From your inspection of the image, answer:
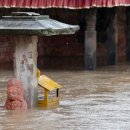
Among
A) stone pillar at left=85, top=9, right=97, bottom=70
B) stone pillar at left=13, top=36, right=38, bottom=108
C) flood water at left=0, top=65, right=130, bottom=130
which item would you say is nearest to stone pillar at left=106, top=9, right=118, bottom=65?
stone pillar at left=85, top=9, right=97, bottom=70

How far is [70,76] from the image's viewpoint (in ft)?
67.5

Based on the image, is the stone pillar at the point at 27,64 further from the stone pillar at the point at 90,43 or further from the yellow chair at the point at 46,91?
the stone pillar at the point at 90,43

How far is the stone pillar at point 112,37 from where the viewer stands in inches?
955

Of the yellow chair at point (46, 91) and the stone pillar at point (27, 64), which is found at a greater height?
the stone pillar at point (27, 64)

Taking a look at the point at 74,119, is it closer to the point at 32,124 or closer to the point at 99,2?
the point at 32,124

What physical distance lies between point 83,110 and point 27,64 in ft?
4.67

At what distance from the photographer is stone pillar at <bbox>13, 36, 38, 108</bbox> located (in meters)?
13.6

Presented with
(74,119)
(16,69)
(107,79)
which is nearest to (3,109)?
(16,69)

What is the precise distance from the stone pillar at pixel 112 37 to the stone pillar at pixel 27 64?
10.7m

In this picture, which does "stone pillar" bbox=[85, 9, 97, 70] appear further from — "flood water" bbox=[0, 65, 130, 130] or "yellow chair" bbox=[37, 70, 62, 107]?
"yellow chair" bbox=[37, 70, 62, 107]

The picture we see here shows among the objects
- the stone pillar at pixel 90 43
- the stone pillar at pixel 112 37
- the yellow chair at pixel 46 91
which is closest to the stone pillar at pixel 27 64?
the yellow chair at pixel 46 91

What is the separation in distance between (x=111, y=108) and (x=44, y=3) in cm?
853

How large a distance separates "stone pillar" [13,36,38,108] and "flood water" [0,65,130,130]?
426 mm

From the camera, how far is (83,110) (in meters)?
13.7
